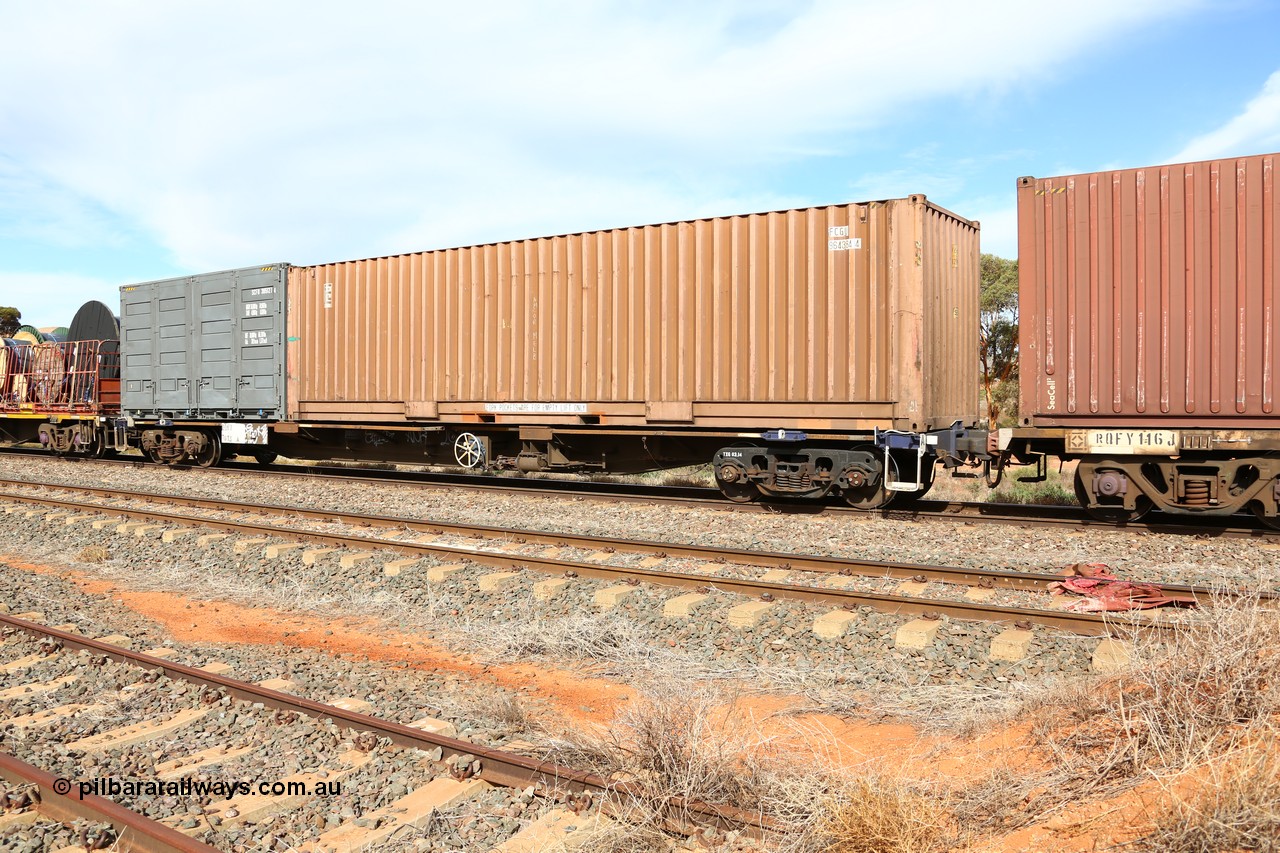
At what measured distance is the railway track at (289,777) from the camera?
3.22 metres

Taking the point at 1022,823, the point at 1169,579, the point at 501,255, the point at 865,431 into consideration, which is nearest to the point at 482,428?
the point at 501,255

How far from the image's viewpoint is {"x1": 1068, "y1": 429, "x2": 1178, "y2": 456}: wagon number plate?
888 cm

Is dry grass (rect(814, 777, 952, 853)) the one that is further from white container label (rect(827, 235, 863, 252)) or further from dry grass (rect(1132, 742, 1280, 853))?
white container label (rect(827, 235, 863, 252))

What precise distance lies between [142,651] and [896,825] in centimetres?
498

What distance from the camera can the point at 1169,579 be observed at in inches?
284

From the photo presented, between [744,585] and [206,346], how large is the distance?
1441 cm

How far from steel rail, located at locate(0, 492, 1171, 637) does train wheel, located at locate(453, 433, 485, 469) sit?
4.29 metres

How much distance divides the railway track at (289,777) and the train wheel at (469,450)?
8.73 metres

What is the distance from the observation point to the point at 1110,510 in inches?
394

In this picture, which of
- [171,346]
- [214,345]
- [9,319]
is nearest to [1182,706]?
[214,345]

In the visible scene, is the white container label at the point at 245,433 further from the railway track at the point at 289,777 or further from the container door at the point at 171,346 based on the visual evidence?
the railway track at the point at 289,777

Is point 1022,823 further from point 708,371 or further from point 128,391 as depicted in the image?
point 128,391

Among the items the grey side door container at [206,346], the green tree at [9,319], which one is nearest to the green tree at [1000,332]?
the grey side door container at [206,346]

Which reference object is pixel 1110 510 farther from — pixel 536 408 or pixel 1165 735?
pixel 536 408
